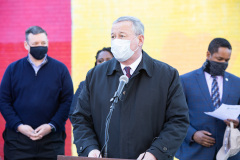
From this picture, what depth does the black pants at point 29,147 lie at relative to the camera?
15.1ft

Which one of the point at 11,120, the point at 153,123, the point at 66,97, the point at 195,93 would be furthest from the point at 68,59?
the point at 153,123

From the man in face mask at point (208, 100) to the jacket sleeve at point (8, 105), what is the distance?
6.43ft

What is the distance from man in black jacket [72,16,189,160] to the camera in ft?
9.52

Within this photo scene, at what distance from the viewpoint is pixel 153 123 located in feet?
9.68

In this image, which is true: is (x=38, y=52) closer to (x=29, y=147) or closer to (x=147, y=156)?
(x=29, y=147)

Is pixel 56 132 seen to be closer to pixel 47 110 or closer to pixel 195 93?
pixel 47 110

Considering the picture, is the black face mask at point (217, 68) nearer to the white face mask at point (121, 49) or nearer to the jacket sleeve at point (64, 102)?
the white face mask at point (121, 49)

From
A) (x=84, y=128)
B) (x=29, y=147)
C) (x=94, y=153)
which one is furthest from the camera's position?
(x=29, y=147)

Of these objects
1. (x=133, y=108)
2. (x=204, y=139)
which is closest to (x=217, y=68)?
(x=204, y=139)

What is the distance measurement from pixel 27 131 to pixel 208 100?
210cm

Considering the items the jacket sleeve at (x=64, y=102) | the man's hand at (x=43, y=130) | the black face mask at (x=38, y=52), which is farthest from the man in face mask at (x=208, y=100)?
the black face mask at (x=38, y=52)

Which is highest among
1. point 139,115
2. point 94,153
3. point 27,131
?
point 139,115

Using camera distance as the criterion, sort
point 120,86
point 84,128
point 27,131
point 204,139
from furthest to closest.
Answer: point 27,131 → point 204,139 → point 84,128 → point 120,86

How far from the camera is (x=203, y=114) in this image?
4.23 metres
